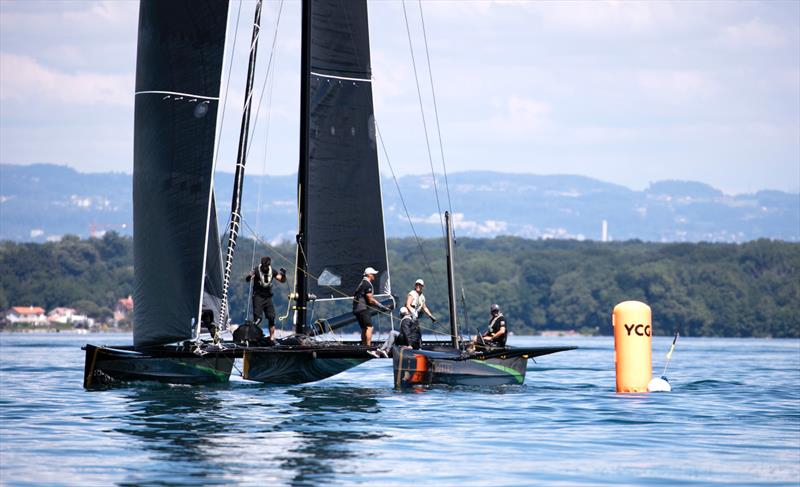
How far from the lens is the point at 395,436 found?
2506 cm

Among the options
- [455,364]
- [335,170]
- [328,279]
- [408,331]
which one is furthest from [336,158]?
[455,364]

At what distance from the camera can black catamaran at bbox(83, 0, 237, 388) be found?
32656 millimetres

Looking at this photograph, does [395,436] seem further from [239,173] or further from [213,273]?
[239,173]

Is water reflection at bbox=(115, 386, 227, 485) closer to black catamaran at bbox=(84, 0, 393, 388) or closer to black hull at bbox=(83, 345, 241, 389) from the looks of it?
black hull at bbox=(83, 345, 241, 389)

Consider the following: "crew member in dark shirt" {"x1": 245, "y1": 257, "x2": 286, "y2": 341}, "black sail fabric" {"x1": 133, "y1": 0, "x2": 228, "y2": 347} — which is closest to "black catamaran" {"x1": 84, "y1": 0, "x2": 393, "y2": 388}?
"black sail fabric" {"x1": 133, "y1": 0, "x2": 228, "y2": 347}

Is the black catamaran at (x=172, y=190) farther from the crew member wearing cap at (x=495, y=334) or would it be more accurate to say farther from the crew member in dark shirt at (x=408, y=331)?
the crew member wearing cap at (x=495, y=334)

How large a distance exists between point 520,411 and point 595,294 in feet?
494

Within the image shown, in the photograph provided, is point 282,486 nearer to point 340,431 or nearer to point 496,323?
point 340,431

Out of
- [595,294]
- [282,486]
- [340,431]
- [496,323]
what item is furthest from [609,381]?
[595,294]

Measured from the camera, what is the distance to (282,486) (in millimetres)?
19078

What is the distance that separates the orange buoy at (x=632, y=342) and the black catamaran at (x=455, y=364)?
46.4 inches

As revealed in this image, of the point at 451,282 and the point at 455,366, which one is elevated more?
the point at 451,282

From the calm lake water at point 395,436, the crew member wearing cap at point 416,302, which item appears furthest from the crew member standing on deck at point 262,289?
the crew member wearing cap at point 416,302

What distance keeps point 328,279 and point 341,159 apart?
2.87 m
